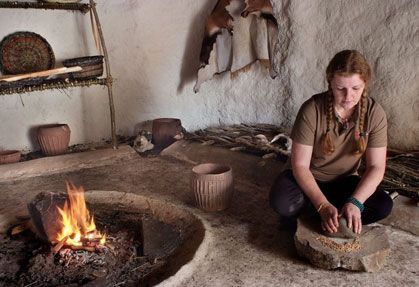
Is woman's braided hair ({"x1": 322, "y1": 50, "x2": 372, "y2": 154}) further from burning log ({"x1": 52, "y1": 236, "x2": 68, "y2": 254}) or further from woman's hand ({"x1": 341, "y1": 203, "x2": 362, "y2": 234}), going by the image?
burning log ({"x1": 52, "y1": 236, "x2": 68, "y2": 254})

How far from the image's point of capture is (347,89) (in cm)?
214

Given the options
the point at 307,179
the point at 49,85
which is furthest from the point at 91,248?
the point at 49,85

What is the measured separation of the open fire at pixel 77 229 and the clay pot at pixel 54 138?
6.53ft

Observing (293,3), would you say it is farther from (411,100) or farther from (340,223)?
(340,223)

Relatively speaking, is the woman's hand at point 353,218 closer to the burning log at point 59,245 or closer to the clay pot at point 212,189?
the clay pot at point 212,189

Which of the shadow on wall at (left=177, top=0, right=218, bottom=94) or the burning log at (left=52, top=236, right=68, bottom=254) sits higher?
the shadow on wall at (left=177, top=0, right=218, bottom=94)

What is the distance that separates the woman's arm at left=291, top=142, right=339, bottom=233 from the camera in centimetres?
223

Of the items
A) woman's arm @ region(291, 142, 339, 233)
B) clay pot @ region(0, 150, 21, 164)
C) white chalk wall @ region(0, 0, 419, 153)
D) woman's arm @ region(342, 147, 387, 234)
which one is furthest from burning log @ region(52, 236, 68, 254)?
white chalk wall @ region(0, 0, 419, 153)

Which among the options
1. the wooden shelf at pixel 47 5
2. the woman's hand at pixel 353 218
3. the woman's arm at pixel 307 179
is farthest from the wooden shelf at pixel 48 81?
the woman's hand at pixel 353 218

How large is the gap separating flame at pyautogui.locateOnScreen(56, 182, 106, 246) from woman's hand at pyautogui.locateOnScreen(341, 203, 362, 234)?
1.41 meters

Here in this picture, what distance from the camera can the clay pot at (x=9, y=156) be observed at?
4.22m

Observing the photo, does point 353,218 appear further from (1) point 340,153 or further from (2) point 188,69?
(2) point 188,69

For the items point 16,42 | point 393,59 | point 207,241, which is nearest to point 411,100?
point 393,59

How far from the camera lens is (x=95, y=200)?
3256 millimetres
